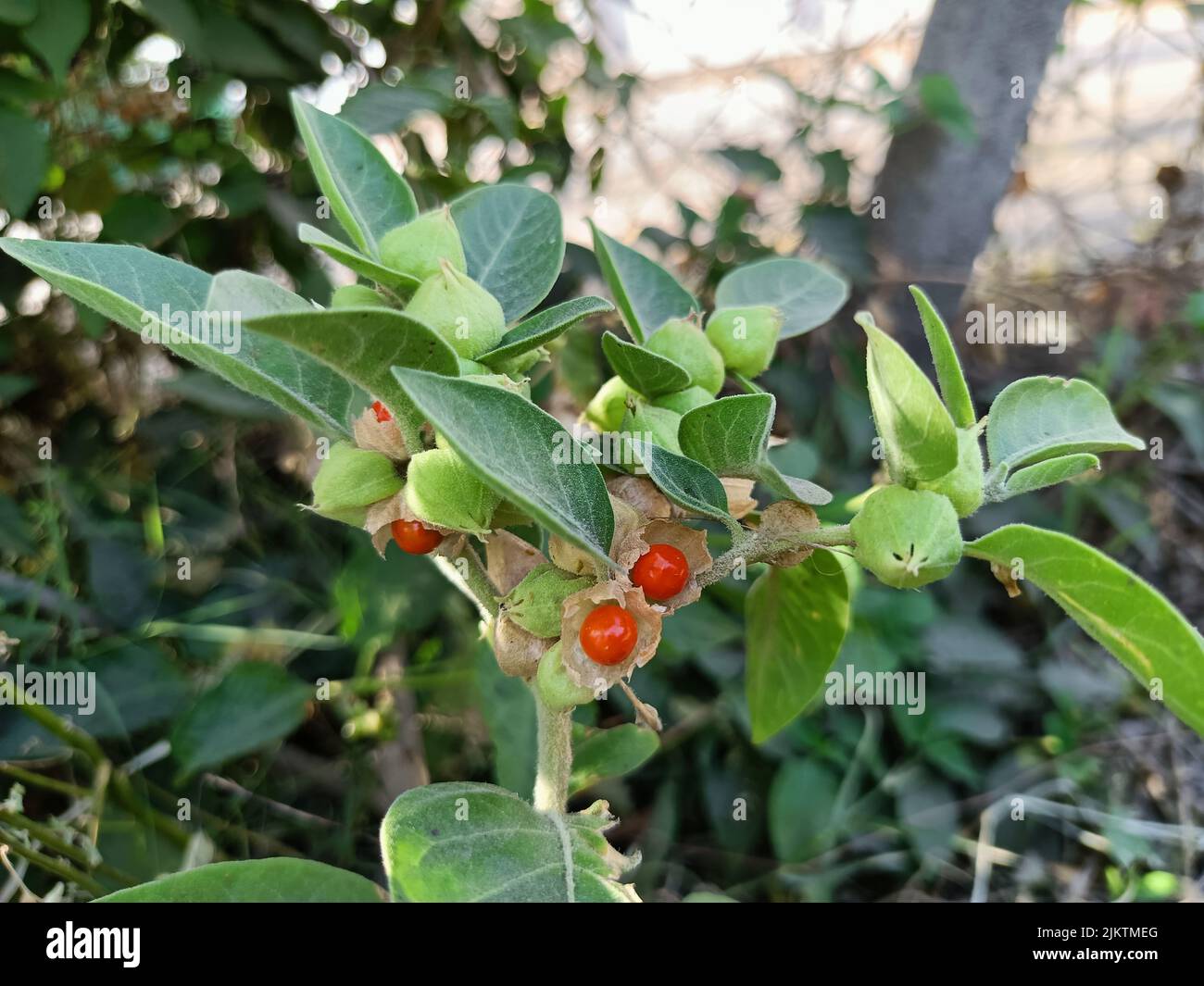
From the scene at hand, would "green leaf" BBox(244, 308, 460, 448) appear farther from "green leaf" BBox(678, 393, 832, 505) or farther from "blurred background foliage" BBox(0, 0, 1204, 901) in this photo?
"blurred background foliage" BBox(0, 0, 1204, 901)

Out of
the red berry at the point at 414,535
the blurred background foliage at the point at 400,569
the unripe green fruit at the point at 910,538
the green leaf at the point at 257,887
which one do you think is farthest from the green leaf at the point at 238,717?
the unripe green fruit at the point at 910,538

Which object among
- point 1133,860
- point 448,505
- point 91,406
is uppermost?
point 91,406

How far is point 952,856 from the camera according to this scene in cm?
99

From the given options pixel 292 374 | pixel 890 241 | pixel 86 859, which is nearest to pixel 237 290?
pixel 292 374

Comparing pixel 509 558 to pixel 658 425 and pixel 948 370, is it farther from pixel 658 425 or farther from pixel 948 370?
pixel 948 370

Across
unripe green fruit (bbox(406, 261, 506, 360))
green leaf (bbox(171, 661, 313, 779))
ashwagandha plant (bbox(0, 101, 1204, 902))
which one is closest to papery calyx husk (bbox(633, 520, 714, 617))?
ashwagandha plant (bbox(0, 101, 1204, 902))

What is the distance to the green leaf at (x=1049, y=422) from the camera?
0.41 metres

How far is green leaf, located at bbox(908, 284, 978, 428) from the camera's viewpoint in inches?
14.8

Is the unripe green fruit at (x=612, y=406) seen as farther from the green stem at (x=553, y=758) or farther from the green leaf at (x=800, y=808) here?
Answer: the green leaf at (x=800, y=808)

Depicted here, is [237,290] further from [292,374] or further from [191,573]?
[191,573]

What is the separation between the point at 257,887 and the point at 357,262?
29 cm

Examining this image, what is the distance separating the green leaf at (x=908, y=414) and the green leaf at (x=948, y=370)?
4 cm

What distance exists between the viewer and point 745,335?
0.47 meters

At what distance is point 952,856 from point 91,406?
105 cm
